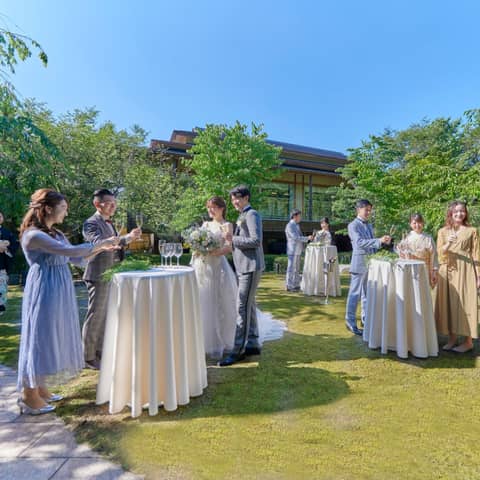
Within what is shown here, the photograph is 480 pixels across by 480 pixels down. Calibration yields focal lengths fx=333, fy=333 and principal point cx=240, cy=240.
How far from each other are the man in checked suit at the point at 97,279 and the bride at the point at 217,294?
3.25 ft

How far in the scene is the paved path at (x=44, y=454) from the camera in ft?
6.35

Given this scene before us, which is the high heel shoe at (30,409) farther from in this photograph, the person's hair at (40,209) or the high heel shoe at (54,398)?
the person's hair at (40,209)

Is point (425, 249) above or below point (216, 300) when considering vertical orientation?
above

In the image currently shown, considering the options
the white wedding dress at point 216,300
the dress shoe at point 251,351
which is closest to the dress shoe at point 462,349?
the dress shoe at point 251,351

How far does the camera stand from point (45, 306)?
98.2 inches

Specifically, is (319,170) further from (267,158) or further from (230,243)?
(230,243)

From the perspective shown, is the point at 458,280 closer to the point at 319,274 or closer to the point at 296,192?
the point at 319,274

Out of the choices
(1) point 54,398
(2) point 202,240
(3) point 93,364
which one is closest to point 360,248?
(2) point 202,240

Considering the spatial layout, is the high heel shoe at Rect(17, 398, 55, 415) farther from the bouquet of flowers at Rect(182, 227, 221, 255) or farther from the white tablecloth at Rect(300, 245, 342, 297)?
the white tablecloth at Rect(300, 245, 342, 297)

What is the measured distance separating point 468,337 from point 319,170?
16.0 metres

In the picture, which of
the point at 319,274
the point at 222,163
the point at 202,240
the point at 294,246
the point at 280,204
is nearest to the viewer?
the point at 202,240

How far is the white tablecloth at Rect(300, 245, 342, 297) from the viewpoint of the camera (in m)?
7.95

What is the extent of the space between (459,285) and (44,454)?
14.5 feet

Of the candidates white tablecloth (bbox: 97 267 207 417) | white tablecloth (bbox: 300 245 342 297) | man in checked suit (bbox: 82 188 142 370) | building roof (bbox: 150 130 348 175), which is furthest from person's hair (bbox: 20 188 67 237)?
building roof (bbox: 150 130 348 175)
